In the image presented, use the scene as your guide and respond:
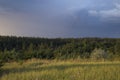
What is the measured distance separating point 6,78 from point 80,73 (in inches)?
117

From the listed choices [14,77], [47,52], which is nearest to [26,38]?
[47,52]

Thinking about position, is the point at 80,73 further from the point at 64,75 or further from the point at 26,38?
the point at 26,38

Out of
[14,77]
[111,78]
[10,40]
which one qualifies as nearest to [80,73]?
[111,78]

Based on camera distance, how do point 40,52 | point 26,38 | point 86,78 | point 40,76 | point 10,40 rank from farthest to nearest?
point 26,38, point 10,40, point 40,52, point 40,76, point 86,78

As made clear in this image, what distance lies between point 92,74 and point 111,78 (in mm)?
1098

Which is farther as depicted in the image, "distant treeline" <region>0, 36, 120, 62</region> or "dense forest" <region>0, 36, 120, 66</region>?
"distant treeline" <region>0, 36, 120, 62</region>

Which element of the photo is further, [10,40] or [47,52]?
[10,40]

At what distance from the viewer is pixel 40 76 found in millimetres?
14016

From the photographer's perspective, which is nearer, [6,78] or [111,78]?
[111,78]

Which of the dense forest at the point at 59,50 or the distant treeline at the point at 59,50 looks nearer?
the dense forest at the point at 59,50

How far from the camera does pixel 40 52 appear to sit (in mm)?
62750

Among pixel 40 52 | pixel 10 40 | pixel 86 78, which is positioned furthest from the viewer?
pixel 10 40

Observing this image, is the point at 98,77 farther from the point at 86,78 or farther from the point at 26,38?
the point at 26,38

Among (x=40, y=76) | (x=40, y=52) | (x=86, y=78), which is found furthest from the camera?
(x=40, y=52)
